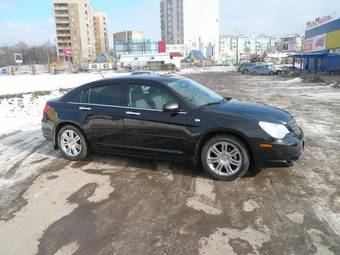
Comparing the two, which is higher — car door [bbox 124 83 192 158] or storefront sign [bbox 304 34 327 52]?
storefront sign [bbox 304 34 327 52]

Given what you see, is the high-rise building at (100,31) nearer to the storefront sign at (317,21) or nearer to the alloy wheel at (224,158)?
the storefront sign at (317,21)

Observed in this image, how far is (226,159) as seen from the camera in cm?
505

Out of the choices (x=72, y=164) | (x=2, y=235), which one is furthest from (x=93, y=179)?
(x=2, y=235)

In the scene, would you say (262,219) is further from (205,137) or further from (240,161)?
(205,137)

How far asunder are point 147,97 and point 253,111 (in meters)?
1.72

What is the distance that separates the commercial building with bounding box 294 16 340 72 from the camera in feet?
121

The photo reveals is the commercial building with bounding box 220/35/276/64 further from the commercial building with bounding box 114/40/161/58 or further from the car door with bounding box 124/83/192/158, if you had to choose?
the car door with bounding box 124/83/192/158

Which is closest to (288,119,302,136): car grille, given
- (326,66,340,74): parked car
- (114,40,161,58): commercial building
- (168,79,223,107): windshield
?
(168,79,223,107): windshield

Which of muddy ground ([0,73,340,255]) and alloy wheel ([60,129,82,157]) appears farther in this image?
alloy wheel ([60,129,82,157])

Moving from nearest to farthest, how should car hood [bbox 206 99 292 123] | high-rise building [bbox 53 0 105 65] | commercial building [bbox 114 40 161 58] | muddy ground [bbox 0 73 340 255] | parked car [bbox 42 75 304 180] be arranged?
muddy ground [bbox 0 73 340 255] → parked car [bbox 42 75 304 180] → car hood [bbox 206 99 292 123] → commercial building [bbox 114 40 161 58] → high-rise building [bbox 53 0 105 65]

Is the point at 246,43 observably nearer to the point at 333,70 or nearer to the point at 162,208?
the point at 333,70

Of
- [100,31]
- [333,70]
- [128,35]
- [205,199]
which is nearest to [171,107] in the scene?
[205,199]

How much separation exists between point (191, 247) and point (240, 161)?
1.94 metres

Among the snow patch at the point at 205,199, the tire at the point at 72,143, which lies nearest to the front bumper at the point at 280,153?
the snow patch at the point at 205,199
